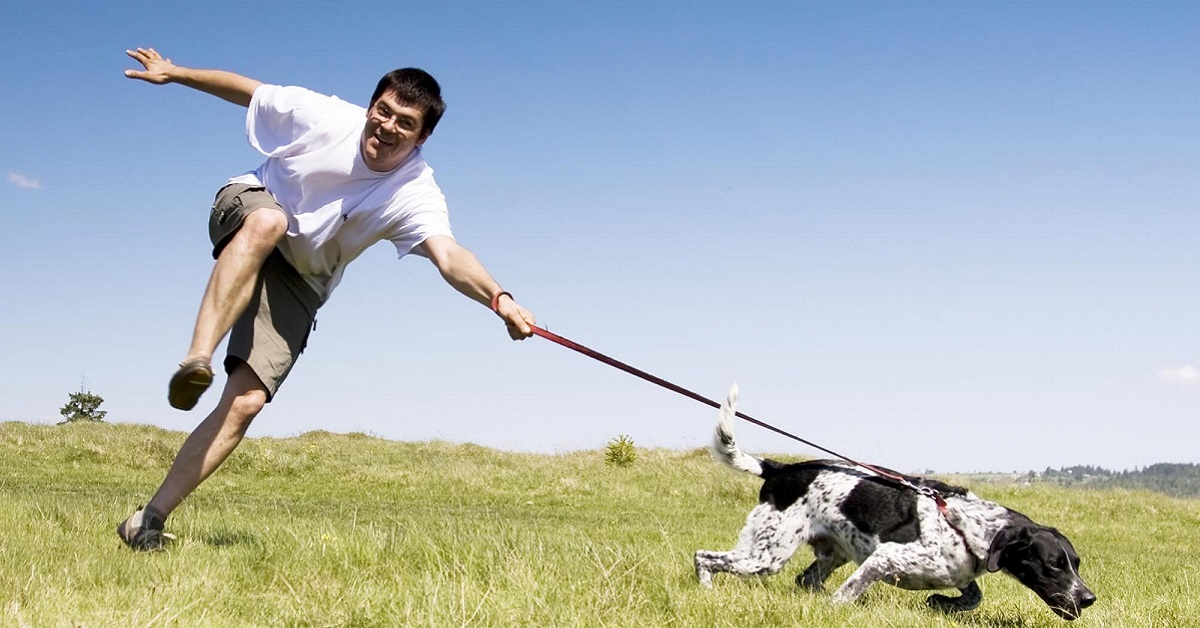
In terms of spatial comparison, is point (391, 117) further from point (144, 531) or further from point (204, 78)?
point (144, 531)

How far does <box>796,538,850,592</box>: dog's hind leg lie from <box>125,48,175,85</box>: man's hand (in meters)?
4.05

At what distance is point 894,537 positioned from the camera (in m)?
5.28

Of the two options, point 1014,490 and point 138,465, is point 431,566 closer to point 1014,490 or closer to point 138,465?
point 138,465

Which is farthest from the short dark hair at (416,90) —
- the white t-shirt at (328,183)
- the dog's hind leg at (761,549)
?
the dog's hind leg at (761,549)

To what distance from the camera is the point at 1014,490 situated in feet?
63.3

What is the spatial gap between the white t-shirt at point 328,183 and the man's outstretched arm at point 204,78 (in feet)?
0.28

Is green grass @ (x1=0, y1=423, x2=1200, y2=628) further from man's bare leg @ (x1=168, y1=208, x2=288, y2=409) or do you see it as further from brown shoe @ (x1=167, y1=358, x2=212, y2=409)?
man's bare leg @ (x1=168, y1=208, x2=288, y2=409)

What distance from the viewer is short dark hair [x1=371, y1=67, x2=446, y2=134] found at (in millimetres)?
4867

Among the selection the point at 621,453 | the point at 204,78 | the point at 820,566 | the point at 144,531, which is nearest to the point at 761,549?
the point at 820,566

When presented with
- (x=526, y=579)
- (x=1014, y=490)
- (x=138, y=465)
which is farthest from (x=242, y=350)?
(x=1014, y=490)

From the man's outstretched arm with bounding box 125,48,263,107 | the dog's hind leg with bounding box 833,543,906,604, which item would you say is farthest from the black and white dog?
the man's outstretched arm with bounding box 125,48,263,107

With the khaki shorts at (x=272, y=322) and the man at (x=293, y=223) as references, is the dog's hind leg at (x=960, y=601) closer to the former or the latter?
the man at (x=293, y=223)

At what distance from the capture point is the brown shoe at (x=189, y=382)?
429 centimetres

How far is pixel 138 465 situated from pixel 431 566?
1531cm
